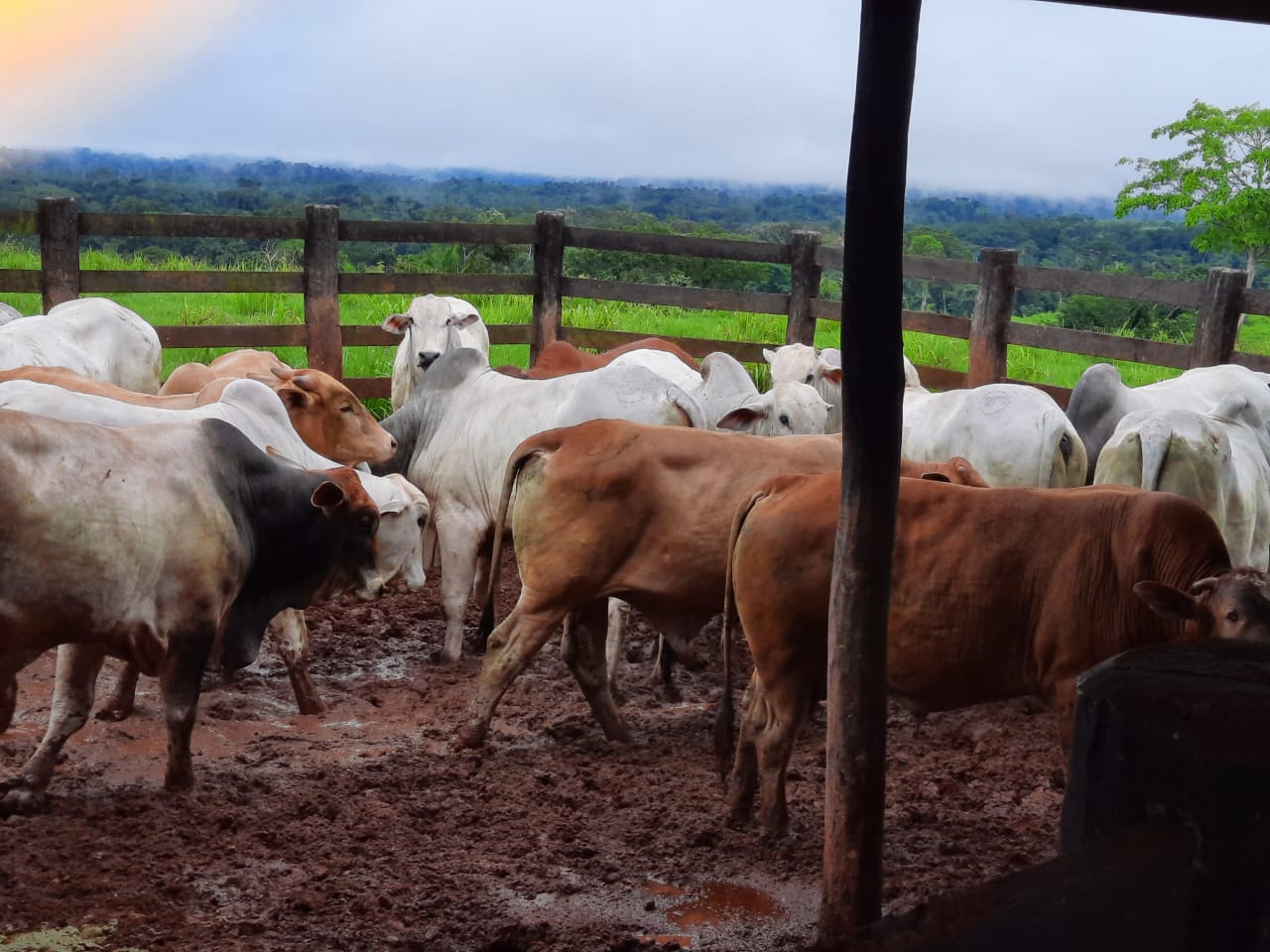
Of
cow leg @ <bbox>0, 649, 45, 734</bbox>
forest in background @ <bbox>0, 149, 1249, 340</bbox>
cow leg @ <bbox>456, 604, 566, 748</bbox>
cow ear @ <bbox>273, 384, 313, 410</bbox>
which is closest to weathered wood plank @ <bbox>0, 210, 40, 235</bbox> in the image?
forest in background @ <bbox>0, 149, 1249, 340</bbox>

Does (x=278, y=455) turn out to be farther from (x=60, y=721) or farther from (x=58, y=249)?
(x=58, y=249)

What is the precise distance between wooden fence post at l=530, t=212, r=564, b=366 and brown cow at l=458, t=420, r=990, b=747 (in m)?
7.39

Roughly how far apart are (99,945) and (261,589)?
1.91 metres

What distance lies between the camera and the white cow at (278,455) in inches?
232

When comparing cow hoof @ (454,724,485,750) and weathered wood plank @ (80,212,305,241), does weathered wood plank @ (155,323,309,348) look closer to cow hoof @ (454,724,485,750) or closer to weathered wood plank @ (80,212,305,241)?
weathered wood plank @ (80,212,305,241)

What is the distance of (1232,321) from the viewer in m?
9.38

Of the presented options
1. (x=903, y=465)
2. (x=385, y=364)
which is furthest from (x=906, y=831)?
(x=385, y=364)

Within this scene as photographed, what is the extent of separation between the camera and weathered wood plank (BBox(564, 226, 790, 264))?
12.5m

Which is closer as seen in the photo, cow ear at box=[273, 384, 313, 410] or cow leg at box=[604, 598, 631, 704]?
cow leg at box=[604, 598, 631, 704]

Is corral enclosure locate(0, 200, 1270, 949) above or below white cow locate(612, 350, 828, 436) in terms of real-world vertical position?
below

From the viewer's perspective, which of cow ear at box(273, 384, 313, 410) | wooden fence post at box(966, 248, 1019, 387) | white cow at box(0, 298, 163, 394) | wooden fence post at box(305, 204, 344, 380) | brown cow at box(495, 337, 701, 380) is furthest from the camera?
wooden fence post at box(305, 204, 344, 380)

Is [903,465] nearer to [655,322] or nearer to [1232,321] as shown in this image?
[1232,321]

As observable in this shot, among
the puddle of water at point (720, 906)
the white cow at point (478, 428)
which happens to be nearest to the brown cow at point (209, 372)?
the white cow at point (478, 428)

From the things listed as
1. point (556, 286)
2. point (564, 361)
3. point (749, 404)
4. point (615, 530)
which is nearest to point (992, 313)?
point (564, 361)
